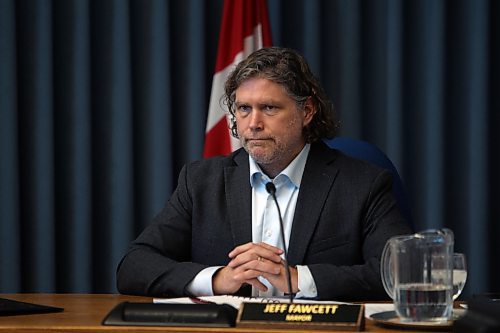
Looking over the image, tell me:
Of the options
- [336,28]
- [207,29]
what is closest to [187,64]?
[207,29]

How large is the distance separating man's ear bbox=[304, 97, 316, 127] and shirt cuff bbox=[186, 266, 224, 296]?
0.80 m

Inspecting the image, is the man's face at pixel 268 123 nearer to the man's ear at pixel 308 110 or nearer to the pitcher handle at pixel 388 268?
the man's ear at pixel 308 110

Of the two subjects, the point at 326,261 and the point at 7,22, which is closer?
the point at 326,261

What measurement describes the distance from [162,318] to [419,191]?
265 cm

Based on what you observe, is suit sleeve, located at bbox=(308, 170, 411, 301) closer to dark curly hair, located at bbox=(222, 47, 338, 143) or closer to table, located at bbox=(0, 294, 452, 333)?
dark curly hair, located at bbox=(222, 47, 338, 143)

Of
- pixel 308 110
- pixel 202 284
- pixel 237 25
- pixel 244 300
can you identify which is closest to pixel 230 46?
pixel 237 25

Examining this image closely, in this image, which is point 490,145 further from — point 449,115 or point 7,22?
point 7,22

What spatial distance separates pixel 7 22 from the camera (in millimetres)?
4223

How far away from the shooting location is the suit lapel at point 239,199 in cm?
294

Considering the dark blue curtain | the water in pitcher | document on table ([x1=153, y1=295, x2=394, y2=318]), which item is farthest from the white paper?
the dark blue curtain

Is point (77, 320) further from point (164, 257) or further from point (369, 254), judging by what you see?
point (369, 254)

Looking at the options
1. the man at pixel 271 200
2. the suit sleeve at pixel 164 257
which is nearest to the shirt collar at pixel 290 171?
the man at pixel 271 200

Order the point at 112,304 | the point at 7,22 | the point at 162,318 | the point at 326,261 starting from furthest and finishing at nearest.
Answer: the point at 7,22
the point at 326,261
the point at 112,304
the point at 162,318

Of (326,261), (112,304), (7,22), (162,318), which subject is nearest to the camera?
(162,318)
